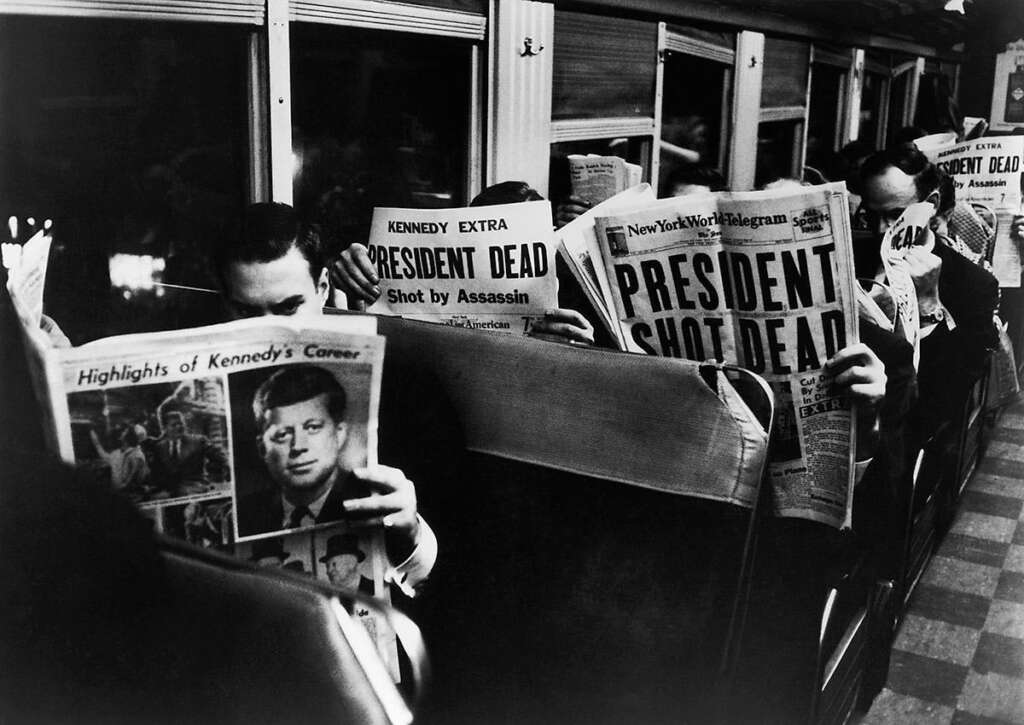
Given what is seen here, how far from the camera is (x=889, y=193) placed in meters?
3.40

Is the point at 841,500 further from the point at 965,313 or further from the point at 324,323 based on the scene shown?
the point at 965,313

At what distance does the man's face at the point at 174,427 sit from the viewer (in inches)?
55.2

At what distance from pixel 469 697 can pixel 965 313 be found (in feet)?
7.62

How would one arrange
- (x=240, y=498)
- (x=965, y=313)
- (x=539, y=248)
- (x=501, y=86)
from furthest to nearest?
(x=501, y=86)
(x=965, y=313)
(x=539, y=248)
(x=240, y=498)

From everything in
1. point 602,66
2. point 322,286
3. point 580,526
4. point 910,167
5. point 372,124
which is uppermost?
point 602,66

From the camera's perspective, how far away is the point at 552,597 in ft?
6.23

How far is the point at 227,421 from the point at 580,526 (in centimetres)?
71

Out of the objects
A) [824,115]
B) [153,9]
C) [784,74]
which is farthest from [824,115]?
[153,9]

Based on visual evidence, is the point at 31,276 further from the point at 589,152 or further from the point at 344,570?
the point at 589,152

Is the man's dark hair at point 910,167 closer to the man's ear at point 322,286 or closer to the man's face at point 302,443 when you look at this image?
the man's ear at point 322,286

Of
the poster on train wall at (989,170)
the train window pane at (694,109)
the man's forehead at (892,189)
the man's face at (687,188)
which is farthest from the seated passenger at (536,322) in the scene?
the train window pane at (694,109)

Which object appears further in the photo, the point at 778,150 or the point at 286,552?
the point at 778,150

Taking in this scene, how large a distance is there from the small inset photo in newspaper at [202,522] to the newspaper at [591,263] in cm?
91

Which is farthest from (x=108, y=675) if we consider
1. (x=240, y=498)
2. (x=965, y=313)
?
(x=965, y=313)
